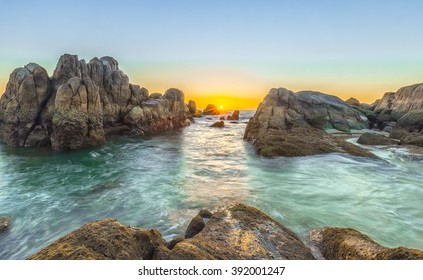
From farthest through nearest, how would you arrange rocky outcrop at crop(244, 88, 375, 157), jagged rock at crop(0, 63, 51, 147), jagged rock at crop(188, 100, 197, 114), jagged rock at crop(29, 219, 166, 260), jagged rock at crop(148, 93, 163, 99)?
jagged rock at crop(188, 100, 197, 114)
jagged rock at crop(148, 93, 163, 99)
jagged rock at crop(0, 63, 51, 147)
rocky outcrop at crop(244, 88, 375, 157)
jagged rock at crop(29, 219, 166, 260)

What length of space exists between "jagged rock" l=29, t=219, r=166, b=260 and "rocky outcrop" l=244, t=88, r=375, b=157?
1205cm

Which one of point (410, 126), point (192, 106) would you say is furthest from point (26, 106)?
point (192, 106)

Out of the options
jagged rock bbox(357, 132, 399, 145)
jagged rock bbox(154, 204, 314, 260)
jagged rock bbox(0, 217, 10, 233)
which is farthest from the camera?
jagged rock bbox(357, 132, 399, 145)

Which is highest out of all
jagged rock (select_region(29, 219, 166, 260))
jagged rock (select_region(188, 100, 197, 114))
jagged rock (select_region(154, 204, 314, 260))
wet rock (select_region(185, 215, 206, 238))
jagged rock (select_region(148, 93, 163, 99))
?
jagged rock (select_region(148, 93, 163, 99))

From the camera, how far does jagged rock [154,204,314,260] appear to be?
358 centimetres

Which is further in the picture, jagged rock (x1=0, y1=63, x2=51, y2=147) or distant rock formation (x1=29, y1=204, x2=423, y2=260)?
jagged rock (x1=0, y1=63, x2=51, y2=147)

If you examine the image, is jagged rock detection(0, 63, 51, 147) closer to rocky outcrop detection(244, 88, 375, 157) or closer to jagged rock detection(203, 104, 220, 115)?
rocky outcrop detection(244, 88, 375, 157)

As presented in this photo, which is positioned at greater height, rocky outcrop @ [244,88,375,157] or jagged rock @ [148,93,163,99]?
jagged rock @ [148,93,163,99]

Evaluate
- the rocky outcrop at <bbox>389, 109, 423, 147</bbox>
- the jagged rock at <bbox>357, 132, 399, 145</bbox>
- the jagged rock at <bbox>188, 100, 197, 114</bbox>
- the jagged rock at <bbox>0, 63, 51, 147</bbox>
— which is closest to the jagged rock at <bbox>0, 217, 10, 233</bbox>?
the jagged rock at <bbox>0, 63, 51, 147</bbox>

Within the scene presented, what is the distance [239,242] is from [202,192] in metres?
5.16

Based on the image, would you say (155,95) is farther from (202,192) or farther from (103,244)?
(103,244)

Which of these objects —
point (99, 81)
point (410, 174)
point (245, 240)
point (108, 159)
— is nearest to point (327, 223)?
point (245, 240)

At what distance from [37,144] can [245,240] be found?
2125 centimetres

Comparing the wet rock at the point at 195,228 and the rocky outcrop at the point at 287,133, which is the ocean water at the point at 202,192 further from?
the wet rock at the point at 195,228
